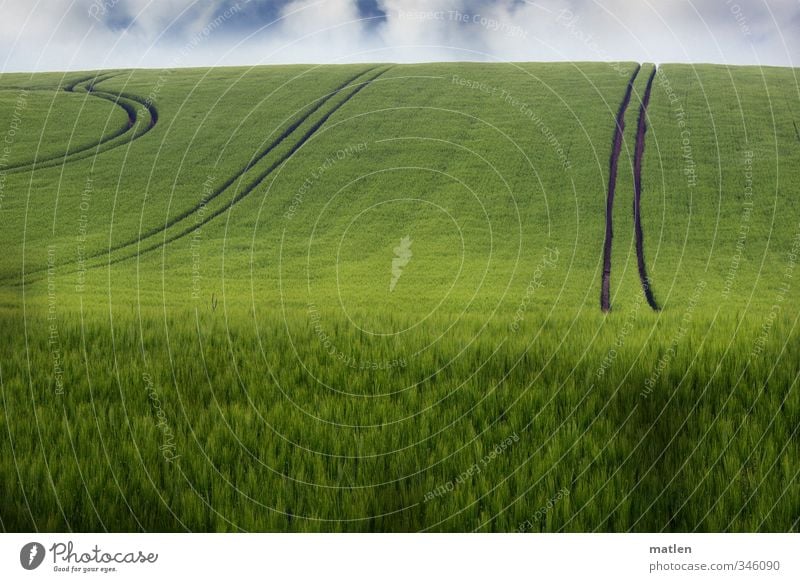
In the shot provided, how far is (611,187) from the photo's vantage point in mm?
22328

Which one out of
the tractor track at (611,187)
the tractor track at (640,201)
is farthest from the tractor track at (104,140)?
the tractor track at (640,201)

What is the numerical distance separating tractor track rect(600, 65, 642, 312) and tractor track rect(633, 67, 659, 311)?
649 millimetres

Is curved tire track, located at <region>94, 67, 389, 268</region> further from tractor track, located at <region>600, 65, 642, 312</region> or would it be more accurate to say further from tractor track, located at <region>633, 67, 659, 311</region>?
tractor track, located at <region>633, 67, 659, 311</region>

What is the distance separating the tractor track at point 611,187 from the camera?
55.8 feet

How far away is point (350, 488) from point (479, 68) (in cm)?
3270

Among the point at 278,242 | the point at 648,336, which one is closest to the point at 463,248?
the point at 278,242

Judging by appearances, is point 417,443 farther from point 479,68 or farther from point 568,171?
point 479,68

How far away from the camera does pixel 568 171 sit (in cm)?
2291

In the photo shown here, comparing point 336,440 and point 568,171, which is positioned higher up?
A: point 568,171

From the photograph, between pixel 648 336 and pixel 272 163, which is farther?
pixel 272 163
